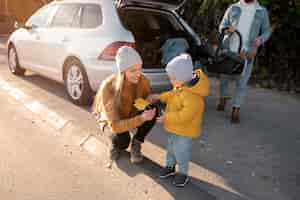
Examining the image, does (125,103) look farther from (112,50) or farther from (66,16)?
(66,16)

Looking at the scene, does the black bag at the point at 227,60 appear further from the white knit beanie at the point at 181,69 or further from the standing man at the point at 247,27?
the white knit beanie at the point at 181,69

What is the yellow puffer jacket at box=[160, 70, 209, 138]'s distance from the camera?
286 cm

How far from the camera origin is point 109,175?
3.44m

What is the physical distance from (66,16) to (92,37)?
108 centimetres

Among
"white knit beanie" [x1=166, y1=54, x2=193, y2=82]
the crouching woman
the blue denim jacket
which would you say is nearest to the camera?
"white knit beanie" [x1=166, y1=54, x2=193, y2=82]

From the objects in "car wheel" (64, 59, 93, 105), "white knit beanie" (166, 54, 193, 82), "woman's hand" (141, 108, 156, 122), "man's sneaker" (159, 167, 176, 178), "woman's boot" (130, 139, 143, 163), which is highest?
"white knit beanie" (166, 54, 193, 82)

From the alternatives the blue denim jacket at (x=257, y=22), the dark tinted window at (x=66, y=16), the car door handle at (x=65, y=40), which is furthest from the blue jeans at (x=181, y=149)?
the dark tinted window at (x=66, y=16)

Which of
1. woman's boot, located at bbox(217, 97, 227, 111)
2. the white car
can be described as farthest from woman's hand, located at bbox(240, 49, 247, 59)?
the white car

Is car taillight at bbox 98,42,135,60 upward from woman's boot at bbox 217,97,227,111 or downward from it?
upward

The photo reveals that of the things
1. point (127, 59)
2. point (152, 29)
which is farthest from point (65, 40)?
point (127, 59)

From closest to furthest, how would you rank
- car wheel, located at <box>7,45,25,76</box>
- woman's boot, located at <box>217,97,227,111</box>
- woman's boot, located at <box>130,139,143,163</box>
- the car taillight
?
woman's boot, located at <box>130,139,143,163</box> < the car taillight < woman's boot, located at <box>217,97,227,111</box> < car wheel, located at <box>7,45,25,76</box>

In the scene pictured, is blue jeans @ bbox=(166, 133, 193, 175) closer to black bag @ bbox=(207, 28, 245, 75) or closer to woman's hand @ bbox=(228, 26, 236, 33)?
black bag @ bbox=(207, 28, 245, 75)

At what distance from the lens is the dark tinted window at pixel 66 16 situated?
564 cm

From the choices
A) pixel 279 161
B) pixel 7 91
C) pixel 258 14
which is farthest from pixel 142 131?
pixel 7 91
